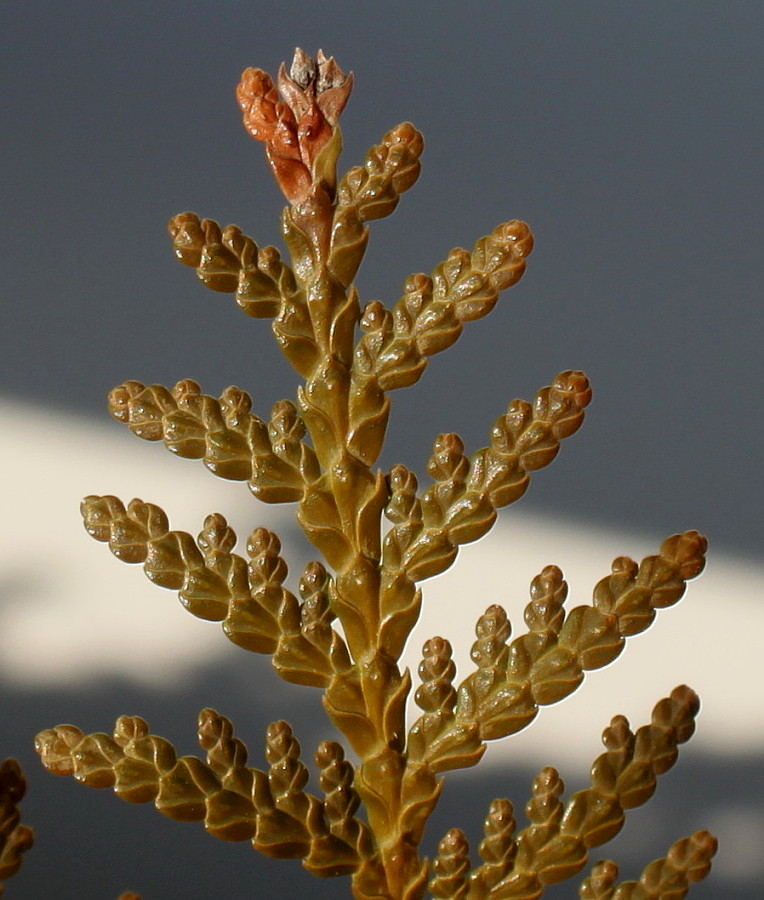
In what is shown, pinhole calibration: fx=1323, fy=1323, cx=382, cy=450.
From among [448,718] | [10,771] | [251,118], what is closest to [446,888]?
[448,718]

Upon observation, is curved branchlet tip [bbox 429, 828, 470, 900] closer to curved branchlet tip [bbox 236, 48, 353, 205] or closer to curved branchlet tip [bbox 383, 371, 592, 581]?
curved branchlet tip [bbox 383, 371, 592, 581]

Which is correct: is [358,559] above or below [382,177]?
below

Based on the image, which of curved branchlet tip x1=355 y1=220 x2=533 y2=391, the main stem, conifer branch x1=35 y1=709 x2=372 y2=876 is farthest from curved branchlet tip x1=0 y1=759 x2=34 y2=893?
curved branchlet tip x1=355 y1=220 x2=533 y2=391

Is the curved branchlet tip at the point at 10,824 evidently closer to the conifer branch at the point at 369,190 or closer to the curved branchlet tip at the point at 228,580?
the curved branchlet tip at the point at 228,580

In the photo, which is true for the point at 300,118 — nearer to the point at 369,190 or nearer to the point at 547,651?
the point at 369,190

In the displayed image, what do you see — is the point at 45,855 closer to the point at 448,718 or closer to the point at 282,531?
the point at 282,531

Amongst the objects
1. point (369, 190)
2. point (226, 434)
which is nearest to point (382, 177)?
point (369, 190)

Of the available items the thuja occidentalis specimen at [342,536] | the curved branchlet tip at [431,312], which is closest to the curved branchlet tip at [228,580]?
the thuja occidentalis specimen at [342,536]
